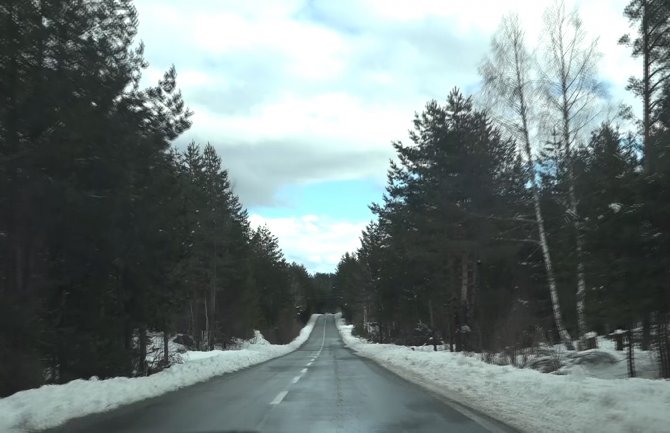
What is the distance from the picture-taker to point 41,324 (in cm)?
1399

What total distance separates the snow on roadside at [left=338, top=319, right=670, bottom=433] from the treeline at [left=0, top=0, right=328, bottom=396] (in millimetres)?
9405

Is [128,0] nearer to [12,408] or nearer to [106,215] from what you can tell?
[106,215]

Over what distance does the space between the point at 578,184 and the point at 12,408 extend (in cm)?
1606

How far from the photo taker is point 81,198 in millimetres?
13430

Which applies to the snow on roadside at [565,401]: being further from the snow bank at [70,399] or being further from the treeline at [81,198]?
the treeline at [81,198]

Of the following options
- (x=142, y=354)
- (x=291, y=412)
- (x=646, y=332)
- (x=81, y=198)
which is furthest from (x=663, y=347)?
(x=142, y=354)

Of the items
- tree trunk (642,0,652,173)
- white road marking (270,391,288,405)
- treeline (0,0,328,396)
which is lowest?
white road marking (270,391,288,405)

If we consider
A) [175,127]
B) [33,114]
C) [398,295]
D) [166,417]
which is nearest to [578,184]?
[175,127]

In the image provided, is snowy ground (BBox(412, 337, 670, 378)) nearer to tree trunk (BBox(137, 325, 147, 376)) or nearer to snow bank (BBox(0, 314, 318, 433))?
snow bank (BBox(0, 314, 318, 433))

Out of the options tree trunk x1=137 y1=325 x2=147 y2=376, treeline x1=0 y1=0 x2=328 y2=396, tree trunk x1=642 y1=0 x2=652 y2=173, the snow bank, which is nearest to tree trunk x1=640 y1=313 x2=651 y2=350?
tree trunk x1=642 y1=0 x2=652 y2=173

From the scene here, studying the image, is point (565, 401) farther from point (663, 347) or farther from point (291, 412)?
point (291, 412)

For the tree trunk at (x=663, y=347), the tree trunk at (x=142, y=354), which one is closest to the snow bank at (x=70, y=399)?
the tree trunk at (x=142, y=354)

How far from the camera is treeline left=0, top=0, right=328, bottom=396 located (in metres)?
12.8

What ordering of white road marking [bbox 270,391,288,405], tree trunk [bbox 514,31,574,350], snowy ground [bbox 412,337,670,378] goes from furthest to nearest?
tree trunk [bbox 514,31,574,350], snowy ground [bbox 412,337,670,378], white road marking [bbox 270,391,288,405]
